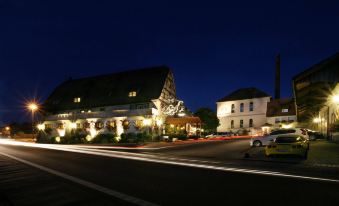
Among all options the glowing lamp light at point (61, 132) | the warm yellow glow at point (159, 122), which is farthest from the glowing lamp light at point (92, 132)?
the warm yellow glow at point (159, 122)

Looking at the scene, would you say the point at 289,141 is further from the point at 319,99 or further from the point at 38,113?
the point at 38,113

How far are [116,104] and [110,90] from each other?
15.4 ft

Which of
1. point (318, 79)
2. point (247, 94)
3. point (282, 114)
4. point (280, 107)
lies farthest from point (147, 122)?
point (280, 107)

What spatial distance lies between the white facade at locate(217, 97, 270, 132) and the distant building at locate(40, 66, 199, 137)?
1512 cm

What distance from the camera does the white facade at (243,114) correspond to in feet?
179

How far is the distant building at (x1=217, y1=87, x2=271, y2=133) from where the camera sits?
179 feet

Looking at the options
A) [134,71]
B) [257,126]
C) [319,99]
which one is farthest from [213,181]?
[257,126]

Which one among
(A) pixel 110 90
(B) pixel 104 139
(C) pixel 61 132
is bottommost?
(B) pixel 104 139

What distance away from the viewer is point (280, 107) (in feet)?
173

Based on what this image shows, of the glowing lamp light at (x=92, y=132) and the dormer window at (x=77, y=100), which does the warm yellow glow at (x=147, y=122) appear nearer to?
the glowing lamp light at (x=92, y=132)

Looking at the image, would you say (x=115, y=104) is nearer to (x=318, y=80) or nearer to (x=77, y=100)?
(x=77, y=100)

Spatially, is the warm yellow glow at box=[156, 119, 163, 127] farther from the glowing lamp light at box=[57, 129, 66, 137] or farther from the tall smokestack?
the tall smokestack

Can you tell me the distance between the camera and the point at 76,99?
49656 mm

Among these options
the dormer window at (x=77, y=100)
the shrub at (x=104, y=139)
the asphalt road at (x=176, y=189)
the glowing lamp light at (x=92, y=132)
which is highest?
the dormer window at (x=77, y=100)
